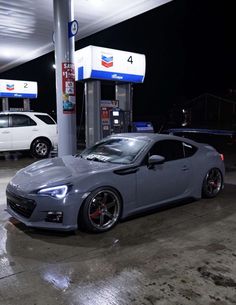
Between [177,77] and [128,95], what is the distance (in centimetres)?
4563

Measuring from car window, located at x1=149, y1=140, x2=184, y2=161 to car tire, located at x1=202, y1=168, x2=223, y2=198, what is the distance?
2.68 ft

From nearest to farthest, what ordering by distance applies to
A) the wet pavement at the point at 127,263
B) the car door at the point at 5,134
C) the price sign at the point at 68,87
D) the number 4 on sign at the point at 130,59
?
the wet pavement at the point at 127,263 < the price sign at the point at 68,87 < the number 4 on sign at the point at 130,59 < the car door at the point at 5,134

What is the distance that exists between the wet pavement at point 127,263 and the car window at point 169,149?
98 cm

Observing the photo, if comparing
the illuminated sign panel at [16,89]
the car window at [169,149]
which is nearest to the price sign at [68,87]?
the car window at [169,149]

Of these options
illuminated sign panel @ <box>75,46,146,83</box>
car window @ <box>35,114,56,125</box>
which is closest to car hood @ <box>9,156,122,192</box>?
illuminated sign panel @ <box>75,46,146,83</box>

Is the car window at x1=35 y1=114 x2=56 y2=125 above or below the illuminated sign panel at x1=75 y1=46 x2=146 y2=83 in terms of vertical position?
below

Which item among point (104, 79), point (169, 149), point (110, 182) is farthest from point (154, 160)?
point (104, 79)

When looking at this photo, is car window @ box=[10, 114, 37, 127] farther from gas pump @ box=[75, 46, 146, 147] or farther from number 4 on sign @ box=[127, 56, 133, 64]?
number 4 on sign @ box=[127, 56, 133, 64]

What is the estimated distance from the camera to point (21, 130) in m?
12.0

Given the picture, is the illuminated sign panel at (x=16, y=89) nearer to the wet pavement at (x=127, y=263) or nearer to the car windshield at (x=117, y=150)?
the car windshield at (x=117, y=150)

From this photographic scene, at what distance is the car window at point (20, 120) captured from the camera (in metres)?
12.0

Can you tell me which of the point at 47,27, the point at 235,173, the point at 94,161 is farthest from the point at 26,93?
the point at 94,161

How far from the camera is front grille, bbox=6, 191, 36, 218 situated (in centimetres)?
443

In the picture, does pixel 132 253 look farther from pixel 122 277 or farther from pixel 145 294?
pixel 145 294
